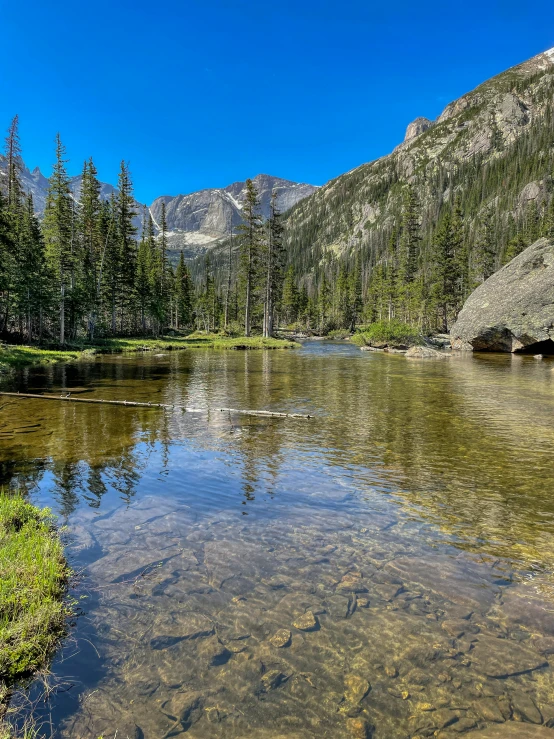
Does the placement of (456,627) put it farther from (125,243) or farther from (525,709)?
(125,243)

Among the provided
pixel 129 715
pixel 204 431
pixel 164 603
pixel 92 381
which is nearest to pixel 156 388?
pixel 92 381

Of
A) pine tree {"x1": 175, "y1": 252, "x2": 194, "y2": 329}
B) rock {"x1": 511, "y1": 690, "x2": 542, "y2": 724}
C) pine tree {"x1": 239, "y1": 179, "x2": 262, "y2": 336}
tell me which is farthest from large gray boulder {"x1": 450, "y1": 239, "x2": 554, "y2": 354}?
pine tree {"x1": 175, "y1": 252, "x2": 194, "y2": 329}

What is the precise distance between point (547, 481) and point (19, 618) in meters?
10.1

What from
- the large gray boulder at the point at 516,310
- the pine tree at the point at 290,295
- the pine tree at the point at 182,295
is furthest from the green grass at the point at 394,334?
the pine tree at the point at 290,295

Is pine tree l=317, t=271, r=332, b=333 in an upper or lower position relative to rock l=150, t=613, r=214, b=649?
upper

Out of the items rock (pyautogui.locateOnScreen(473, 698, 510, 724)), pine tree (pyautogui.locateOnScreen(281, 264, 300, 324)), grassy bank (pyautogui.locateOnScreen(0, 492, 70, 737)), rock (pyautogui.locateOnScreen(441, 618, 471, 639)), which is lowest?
rock (pyautogui.locateOnScreen(473, 698, 510, 724))

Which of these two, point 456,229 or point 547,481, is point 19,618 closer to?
point 547,481

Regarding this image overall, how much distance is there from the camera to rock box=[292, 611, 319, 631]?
475 centimetres

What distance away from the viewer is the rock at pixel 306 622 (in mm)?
4754

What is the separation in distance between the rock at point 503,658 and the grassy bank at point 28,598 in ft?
14.3

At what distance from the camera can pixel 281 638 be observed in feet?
15.1

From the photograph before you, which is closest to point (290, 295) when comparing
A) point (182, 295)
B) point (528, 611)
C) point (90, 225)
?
point (182, 295)

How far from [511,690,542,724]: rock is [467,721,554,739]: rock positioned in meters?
0.06

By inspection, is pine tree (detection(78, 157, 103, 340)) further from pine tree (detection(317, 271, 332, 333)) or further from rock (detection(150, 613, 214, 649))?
pine tree (detection(317, 271, 332, 333))
